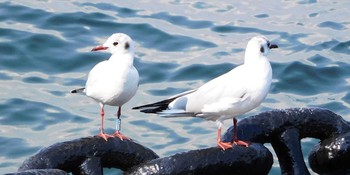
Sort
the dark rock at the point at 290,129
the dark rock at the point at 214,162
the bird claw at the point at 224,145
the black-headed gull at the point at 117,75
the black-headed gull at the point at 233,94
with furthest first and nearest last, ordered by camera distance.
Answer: the black-headed gull at the point at 117,75, the black-headed gull at the point at 233,94, the dark rock at the point at 290,129, the bird claw at the point at 224,145, the dark rock at the point at 214,162

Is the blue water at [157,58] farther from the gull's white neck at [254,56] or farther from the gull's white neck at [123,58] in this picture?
the gull's white neck at [254,56]

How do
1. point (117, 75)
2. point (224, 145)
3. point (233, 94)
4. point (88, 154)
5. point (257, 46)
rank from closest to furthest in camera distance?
point (88, 154) < point (224, 145) < point (233, 94) < point (257, 46) < point (117, 75)

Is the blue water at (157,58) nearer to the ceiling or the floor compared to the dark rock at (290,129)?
nearer to the floor

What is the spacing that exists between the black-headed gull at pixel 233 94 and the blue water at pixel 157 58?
2.34 meters

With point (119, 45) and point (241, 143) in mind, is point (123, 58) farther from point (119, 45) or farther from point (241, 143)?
point (241, 143)

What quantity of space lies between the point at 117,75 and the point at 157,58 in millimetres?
4769

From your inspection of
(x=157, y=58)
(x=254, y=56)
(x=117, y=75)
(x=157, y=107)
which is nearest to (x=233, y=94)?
(x=254, y=56)

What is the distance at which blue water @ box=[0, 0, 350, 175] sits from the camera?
829cm

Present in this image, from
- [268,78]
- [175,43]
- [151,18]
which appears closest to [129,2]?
[151,18]

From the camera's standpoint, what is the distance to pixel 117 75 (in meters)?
5.24

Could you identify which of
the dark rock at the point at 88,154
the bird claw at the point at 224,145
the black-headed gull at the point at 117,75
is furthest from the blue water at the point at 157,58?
the dark rock at the point at 88,154

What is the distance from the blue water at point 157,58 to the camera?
27.2 ft

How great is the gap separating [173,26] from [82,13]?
107 cm

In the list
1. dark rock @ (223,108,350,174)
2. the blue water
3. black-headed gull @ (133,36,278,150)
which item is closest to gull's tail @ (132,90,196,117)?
black-headed gull @ (133,36,278,150)
